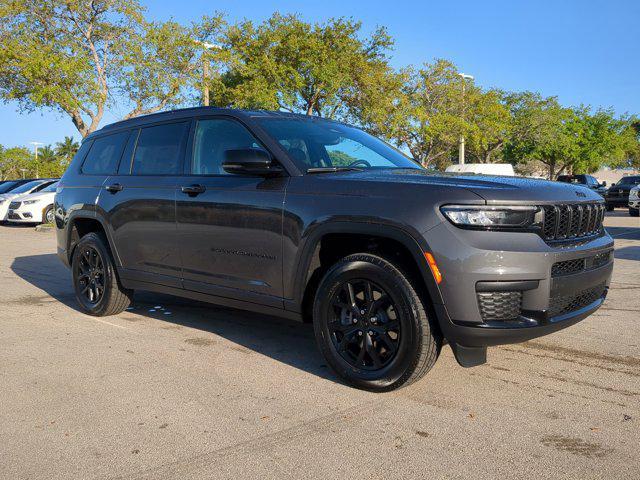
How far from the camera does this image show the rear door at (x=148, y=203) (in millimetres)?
4852

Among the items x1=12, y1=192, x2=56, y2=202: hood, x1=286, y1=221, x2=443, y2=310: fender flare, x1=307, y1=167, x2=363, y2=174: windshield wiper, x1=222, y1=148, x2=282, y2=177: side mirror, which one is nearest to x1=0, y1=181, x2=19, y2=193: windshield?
x1=12, y1=192, x2=56, y2=202: hood

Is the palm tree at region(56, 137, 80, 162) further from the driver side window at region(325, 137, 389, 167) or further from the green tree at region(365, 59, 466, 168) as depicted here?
the driver side window at region(325, 137, 389, 167)

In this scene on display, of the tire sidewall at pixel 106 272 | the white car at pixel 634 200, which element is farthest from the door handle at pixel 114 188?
the white car at pixel 634 200

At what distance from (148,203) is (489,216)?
296cm

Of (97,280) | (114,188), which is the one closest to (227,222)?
(114,188)

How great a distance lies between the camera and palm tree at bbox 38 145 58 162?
90688 mm

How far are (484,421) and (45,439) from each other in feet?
7.42

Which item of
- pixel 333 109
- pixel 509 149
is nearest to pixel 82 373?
pixel 333 109

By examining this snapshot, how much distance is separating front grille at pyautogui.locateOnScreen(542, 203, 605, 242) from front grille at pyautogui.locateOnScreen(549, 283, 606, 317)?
1.08 ft

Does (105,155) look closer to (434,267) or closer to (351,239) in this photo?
(351,239)

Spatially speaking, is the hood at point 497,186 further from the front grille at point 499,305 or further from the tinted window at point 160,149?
the tinted window at point 160,149

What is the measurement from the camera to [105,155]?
5.84m

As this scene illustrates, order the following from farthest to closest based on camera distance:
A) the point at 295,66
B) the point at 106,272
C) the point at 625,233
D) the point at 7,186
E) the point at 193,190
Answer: the point at 295,66 < the point at 7,186 < the point at 625,233 < the point at 106,272 < the point at 193,190

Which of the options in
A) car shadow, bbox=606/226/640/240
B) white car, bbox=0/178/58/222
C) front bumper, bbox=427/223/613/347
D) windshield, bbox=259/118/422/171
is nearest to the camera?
front bumper, bbox=427/223/613/347
